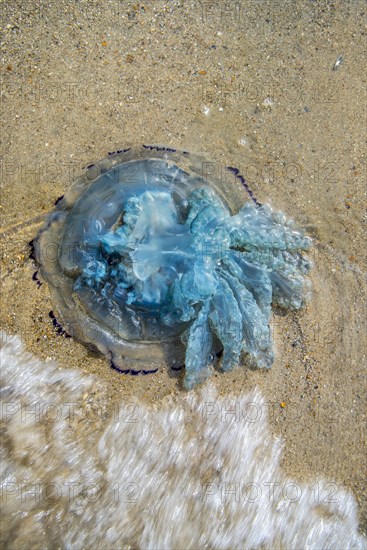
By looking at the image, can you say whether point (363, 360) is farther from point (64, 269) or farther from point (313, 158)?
point (64, 269)

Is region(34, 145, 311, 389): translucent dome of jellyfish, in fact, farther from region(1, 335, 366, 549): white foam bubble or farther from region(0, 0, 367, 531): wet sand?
region(1, 335, 366, 549): white foam bubble

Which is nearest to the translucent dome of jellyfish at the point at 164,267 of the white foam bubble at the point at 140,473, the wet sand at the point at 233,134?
the wet sand at the point at 233,134

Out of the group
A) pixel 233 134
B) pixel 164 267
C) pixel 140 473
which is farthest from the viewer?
pixel 233 134

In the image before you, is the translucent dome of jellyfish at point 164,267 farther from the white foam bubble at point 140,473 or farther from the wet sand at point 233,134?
the white foam bubble at point 140,473

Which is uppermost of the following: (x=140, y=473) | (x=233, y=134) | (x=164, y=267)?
(x=233, y=134)

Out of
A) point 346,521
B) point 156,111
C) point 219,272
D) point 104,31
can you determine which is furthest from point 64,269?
point 346,521

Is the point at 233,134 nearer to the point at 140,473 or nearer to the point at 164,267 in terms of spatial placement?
the point at 164,267

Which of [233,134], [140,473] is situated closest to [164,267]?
[233,134]
